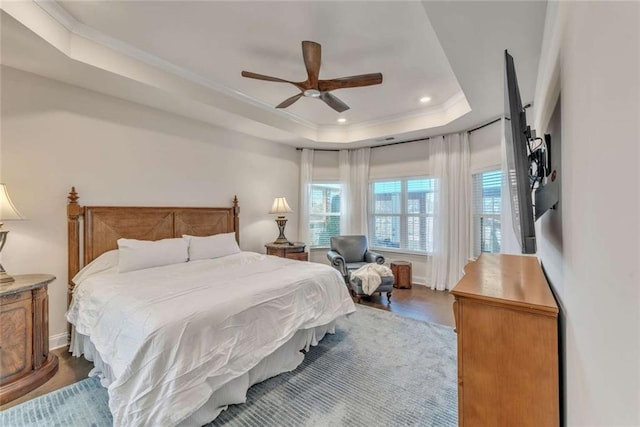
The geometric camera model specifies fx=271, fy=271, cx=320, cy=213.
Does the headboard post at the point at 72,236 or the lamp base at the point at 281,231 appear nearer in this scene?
the headboard post at the point at 72,236

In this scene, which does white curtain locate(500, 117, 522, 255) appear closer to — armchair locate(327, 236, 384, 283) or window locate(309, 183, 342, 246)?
armchair locate(327, 236, 384, 283)

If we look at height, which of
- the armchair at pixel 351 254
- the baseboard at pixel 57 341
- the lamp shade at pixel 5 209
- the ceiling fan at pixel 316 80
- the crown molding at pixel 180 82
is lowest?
the baseboard at pixel 57 341

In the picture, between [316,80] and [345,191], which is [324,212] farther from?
[316,80]

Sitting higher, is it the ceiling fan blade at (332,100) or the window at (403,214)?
the ceiling fan blade at (332,100)

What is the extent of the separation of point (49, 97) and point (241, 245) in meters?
2.88

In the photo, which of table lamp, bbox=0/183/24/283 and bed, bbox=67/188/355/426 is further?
table lamp, bbox=0/183/24/283

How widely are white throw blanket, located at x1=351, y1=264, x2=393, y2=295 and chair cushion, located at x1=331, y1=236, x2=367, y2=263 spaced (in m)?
0.82

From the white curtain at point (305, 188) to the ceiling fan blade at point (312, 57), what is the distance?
2.96 metres

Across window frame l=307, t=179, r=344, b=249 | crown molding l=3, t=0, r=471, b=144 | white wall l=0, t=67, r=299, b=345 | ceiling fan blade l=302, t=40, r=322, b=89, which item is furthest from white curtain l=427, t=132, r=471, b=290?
white wall l=0, t=67, r=299, b=345

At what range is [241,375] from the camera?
1840 millimetres

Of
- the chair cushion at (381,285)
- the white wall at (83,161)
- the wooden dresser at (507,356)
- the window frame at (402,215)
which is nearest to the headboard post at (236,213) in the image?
the white wall at (83,161)

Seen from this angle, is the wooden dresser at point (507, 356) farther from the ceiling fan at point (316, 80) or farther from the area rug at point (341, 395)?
the ceiling fan at point (316, 80)

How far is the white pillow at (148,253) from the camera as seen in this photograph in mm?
2758

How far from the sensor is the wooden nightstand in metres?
4.57
